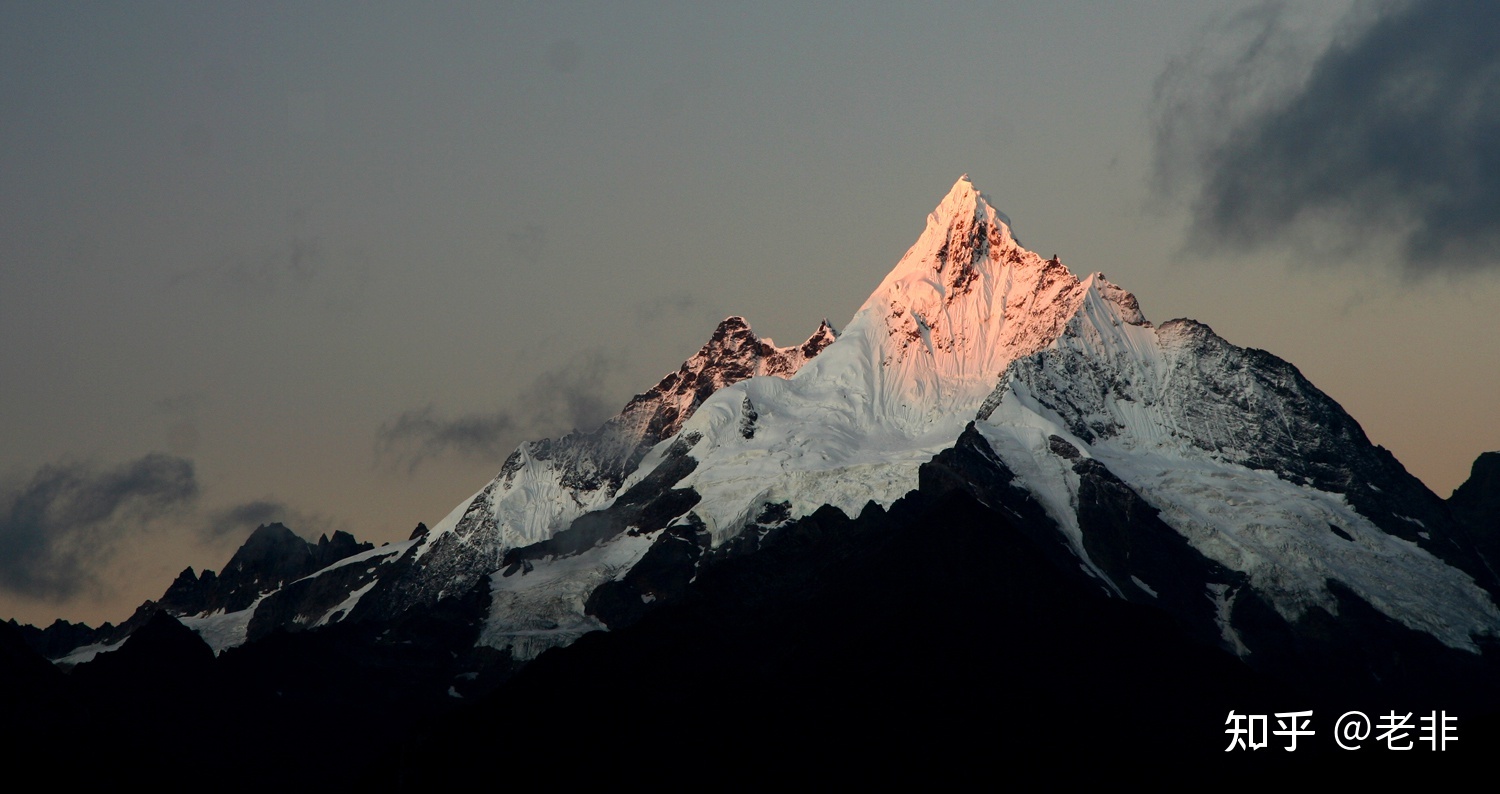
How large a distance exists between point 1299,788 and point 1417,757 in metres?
11.0

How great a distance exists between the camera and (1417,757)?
610ft

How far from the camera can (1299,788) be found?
19288 cm

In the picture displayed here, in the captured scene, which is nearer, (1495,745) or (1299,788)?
(1495,745)

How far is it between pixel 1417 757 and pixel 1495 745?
7212 millimetres

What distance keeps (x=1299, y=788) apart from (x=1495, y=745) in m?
18.2

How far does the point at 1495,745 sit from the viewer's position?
180500 millimetres
